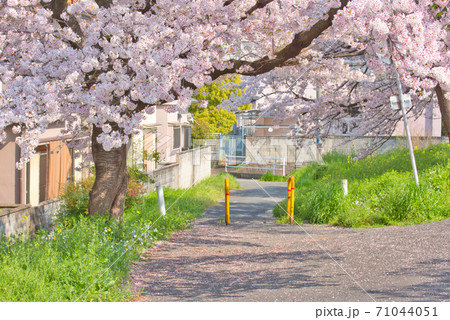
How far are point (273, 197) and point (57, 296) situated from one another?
15.5 meters

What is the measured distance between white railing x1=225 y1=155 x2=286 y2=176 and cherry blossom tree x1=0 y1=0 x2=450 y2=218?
22016 mm

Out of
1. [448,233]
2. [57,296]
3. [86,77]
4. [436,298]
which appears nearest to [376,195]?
[448,233]

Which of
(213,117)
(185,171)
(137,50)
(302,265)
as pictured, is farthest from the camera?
(213,117)

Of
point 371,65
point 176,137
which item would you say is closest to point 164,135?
point 176,137

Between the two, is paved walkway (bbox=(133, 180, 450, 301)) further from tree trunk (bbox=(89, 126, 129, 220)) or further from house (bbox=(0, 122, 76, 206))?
house (bbox=(0, 122, 76, 206))

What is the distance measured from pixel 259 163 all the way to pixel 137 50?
26629mm

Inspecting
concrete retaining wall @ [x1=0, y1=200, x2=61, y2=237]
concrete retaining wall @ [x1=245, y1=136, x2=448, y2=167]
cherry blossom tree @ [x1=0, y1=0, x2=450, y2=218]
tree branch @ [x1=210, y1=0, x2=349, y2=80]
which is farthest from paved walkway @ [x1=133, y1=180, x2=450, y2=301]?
concrete retaining wall @ [x1=245, y1=136, x2=448, y2=167]

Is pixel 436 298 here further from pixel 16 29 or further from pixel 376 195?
pixel 16 29

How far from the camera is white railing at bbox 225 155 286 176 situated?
32131 mm

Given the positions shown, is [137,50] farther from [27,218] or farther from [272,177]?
[272,177]

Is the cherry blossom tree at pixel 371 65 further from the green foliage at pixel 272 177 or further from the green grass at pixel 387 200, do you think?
the green foliage at pixel 272 177

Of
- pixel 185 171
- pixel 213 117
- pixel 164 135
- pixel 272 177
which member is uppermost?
pixel 213 117

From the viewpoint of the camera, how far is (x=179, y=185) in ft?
71.4

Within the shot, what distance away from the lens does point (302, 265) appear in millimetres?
8242
